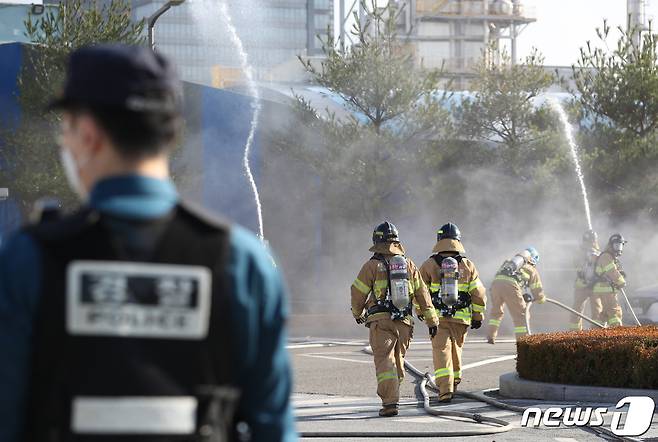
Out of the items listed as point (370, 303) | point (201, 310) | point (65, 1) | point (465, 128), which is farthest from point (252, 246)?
point (465, 128)

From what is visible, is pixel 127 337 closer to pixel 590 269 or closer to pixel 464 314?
pixel 464 314

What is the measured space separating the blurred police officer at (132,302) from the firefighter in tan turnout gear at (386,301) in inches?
335

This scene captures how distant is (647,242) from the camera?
110ft

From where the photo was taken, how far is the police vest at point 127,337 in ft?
8.08

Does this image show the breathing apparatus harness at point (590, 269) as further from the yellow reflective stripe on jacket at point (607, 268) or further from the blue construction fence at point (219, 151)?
the blue construction fence at point (219, 151)

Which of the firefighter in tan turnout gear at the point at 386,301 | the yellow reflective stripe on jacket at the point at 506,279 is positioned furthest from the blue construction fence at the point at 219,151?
the firefighter in tan turnout gear at the point at 386,301

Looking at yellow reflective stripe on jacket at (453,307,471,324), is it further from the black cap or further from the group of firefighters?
the black cap

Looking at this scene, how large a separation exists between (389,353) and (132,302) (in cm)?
880

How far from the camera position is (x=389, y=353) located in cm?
1121

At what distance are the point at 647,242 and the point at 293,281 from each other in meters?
9.23

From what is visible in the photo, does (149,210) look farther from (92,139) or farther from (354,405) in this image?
(354,405)

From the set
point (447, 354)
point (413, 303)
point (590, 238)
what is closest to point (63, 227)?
point (413, 303)

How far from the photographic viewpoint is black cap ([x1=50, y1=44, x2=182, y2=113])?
2566mm

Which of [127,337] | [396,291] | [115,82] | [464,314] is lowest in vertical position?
[464,314]
